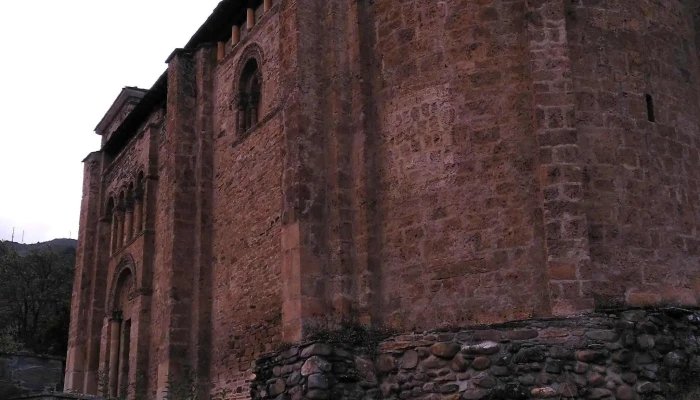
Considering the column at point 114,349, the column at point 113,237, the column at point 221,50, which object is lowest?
the column at point 114,349

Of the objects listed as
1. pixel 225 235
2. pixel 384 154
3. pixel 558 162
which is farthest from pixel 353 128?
pixel 225 235

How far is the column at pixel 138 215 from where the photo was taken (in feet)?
67.3

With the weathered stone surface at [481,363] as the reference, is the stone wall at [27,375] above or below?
above

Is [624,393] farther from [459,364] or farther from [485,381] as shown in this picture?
[459,364]

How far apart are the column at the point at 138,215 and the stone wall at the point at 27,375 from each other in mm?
4415

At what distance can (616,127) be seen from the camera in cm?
1073

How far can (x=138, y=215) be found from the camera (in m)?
20.8

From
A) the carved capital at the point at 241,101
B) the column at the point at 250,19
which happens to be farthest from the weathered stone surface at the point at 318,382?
the column at the point at 250,19

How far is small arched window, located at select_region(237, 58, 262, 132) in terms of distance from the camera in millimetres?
16047

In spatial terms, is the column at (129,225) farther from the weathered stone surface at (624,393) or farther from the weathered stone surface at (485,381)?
the weathered stone surface at (624,393)

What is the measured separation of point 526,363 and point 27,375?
10970 mm

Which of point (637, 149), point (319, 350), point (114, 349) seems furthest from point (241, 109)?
point (637, 149)

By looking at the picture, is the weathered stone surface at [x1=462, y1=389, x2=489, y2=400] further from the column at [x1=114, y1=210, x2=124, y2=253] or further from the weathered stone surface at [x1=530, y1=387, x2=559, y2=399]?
the column at [x1=114, y1=210, x2=124, y2=253]

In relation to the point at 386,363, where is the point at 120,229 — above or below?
above
